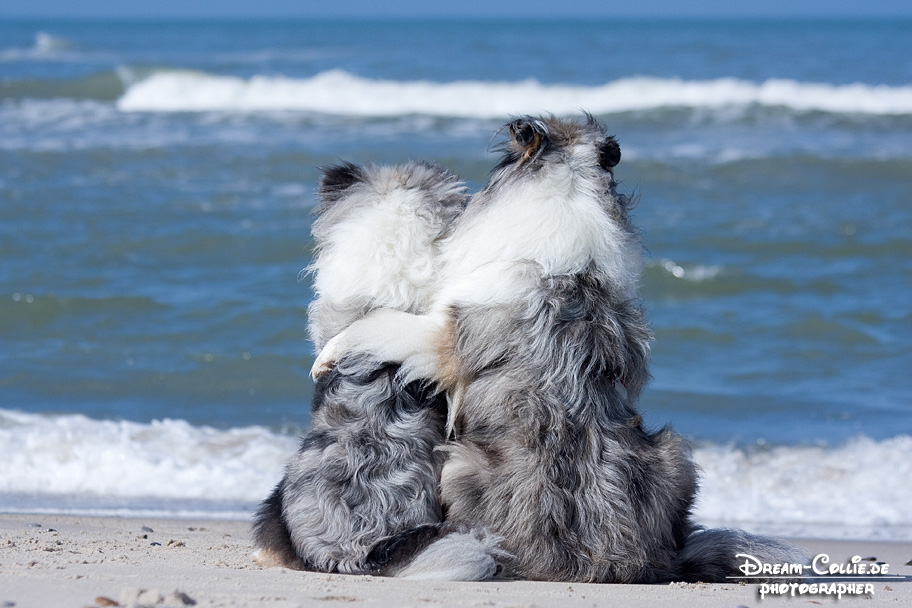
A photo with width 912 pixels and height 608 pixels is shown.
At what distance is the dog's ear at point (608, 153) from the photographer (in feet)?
11.2

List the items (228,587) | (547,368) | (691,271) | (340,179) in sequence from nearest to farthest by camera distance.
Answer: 1. (228,587)
2. (547,368)
3. (340,179)
4. (691,271)

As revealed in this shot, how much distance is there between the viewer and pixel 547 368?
10.7 feet

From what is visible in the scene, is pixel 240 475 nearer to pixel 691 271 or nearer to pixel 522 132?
pixel 522 132

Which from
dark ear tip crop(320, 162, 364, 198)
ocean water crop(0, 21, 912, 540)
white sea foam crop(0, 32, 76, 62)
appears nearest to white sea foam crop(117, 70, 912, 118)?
ocean water crop(0, 21, 912, 540)

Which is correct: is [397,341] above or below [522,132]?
below

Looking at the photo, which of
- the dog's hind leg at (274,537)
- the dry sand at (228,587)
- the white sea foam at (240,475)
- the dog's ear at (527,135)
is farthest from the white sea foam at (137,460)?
the dog's ear at (527,135)

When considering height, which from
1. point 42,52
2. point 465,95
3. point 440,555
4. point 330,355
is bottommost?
point 440,555

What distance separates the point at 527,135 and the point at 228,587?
1.75m

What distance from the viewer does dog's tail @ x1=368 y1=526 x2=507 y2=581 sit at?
10.6ft

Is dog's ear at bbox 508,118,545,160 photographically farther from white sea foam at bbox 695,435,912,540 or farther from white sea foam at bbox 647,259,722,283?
white sea foam at bbox 647,259,722,283

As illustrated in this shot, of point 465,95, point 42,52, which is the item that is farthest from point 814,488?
point 42,52

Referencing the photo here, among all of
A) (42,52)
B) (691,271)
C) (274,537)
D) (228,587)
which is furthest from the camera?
(42,52)

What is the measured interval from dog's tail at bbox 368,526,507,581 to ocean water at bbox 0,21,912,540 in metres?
1.40

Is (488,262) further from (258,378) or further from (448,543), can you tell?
(258,378)
